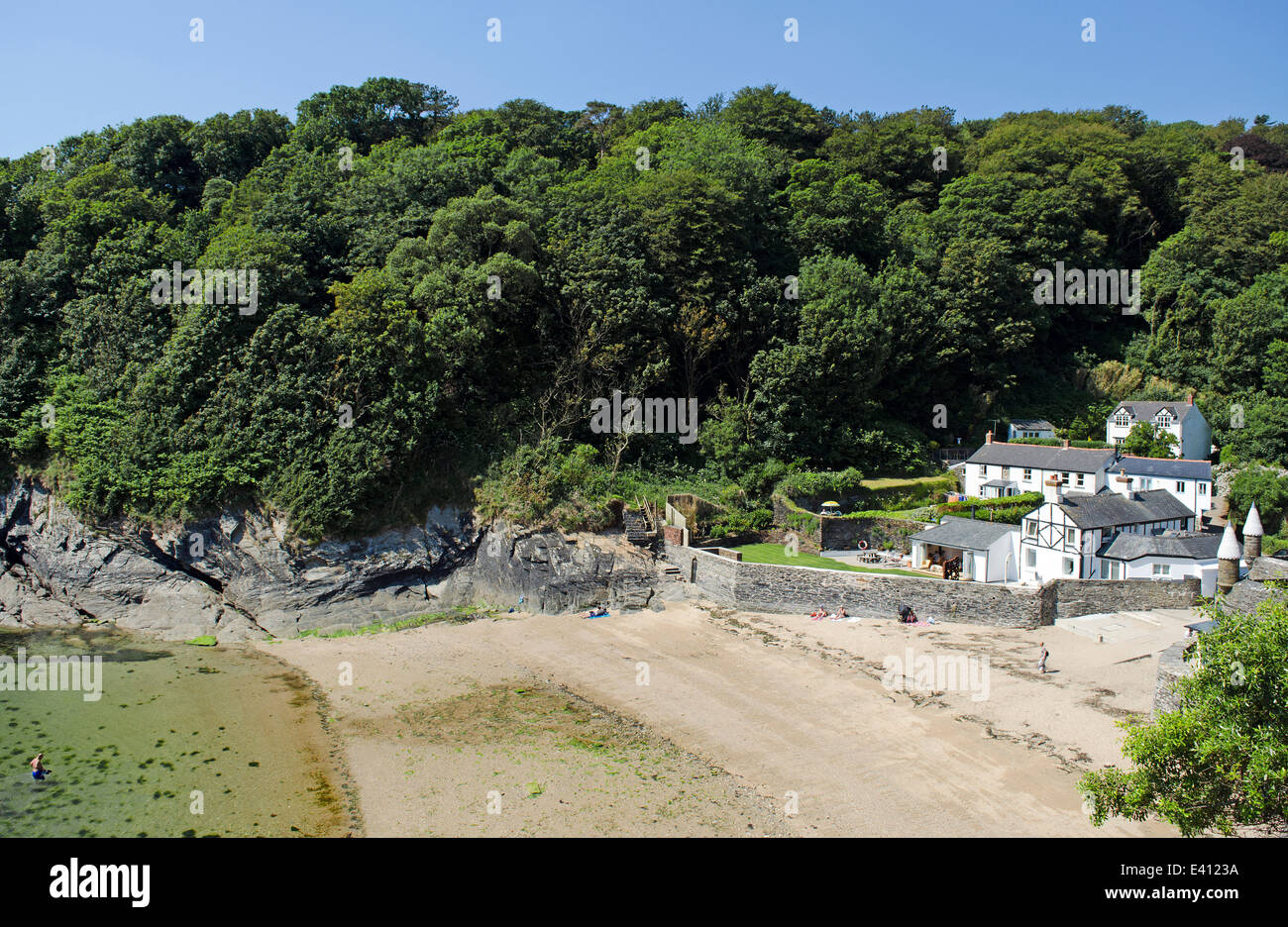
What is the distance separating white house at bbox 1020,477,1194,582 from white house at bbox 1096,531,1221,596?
0.29 m

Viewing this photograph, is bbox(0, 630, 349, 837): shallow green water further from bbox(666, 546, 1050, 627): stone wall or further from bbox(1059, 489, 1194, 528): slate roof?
bbox(1059, 489, 1194, 528): slate roof

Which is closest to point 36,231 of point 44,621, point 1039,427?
point 44,621

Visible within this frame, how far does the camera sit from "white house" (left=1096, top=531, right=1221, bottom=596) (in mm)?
26250

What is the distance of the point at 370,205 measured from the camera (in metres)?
37.3

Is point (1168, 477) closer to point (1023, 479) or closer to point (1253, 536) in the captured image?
point (1023, 479)

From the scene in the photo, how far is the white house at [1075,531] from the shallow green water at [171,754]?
2278 cm

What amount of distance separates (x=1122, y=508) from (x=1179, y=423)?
12.4 m

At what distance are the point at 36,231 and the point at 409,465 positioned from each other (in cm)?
1935

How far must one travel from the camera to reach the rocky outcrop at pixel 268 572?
27.4 metres

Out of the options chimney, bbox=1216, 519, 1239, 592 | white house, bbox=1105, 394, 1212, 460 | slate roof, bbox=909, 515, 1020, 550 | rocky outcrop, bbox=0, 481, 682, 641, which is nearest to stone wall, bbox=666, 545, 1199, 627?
chimney, bbox=1216, 519, 1239, 592

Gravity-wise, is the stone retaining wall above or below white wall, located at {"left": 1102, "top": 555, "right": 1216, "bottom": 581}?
below

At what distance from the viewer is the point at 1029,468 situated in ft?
115

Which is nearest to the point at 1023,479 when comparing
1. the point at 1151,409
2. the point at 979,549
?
the point at 979,549

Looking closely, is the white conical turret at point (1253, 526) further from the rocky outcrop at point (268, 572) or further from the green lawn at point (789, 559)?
the rocky outcrop at point (268, 572)
